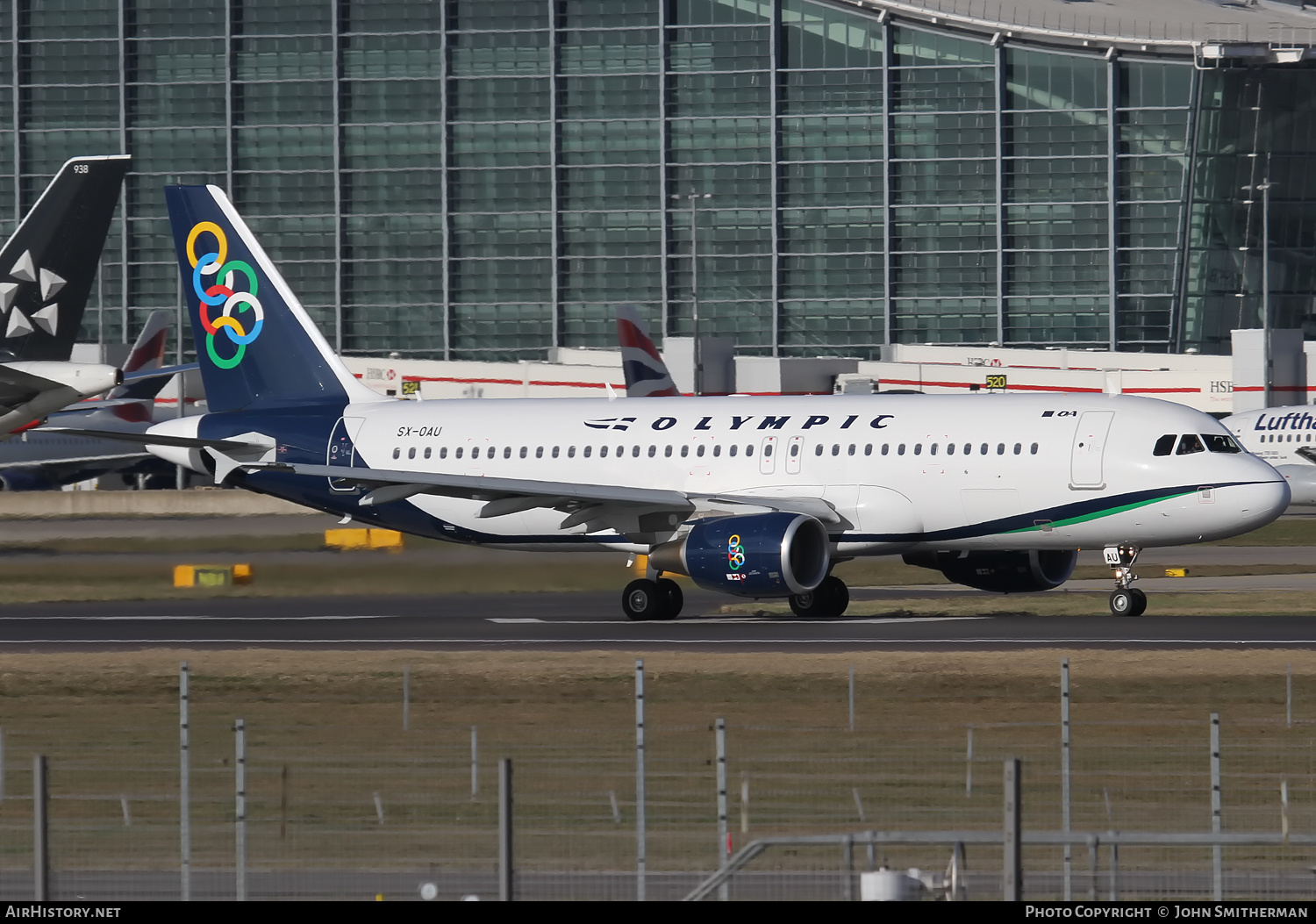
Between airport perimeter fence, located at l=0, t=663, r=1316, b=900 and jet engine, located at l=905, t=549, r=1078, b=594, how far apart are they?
13.8 m

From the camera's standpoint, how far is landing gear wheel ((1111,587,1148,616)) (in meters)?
36.1

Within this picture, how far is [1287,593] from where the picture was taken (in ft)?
141

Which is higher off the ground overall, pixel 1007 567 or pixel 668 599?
pixel 1007 567

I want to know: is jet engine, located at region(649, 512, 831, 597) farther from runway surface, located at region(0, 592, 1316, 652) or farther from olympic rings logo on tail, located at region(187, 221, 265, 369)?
olympic rings logo on tail, located at region(187, 221, 265, 369)

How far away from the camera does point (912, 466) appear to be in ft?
120

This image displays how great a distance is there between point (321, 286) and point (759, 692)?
331ft

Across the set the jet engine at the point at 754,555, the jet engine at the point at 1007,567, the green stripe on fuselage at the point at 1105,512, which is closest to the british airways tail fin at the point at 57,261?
the jet engine at the point at 754,555

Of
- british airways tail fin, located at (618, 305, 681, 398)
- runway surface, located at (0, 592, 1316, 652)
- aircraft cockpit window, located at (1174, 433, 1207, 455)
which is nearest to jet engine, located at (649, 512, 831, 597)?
runway surface, located at (0, 592, 1316, 652)

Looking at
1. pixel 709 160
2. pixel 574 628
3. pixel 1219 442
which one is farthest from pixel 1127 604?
pixel 709 160

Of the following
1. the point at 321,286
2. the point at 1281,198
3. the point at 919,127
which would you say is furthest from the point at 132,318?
the point at 1281,198

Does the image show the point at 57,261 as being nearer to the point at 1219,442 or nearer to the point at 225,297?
the point at 225,297

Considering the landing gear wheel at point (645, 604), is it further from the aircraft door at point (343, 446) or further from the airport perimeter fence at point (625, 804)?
the airport perimeter fence at point (625, 804)

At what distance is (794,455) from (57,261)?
13.8 meters
